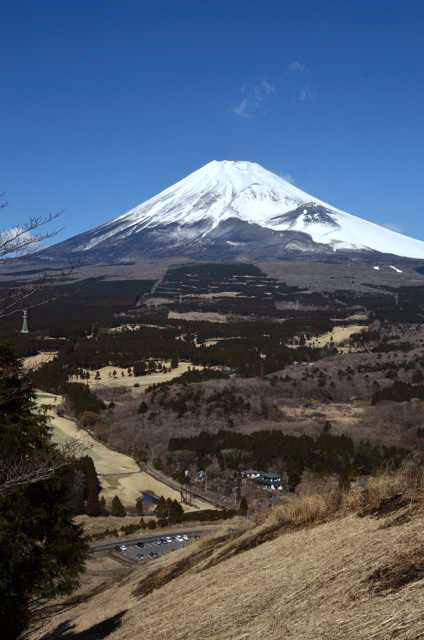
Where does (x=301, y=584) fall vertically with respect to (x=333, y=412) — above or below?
above

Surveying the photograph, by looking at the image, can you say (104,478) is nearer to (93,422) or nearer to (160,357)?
(93,422)

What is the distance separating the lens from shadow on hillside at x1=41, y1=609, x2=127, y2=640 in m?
13.6

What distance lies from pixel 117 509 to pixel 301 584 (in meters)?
47.9

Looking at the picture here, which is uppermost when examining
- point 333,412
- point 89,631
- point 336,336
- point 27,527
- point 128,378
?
point 336,336

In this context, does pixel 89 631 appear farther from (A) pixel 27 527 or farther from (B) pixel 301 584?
(B) pixel 301 584

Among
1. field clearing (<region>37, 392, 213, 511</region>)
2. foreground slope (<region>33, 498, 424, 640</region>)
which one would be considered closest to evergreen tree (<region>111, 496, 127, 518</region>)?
field clearing (<region>37, 392, 213, 511</region>)

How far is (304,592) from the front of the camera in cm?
876

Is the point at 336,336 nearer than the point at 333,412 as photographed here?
No

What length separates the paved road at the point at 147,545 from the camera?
1480 inches

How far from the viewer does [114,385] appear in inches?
4323

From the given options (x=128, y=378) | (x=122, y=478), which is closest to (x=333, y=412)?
(x=122, y=478)

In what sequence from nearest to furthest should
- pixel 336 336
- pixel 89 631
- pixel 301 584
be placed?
pixel 301 584, pixel 89 631, pixel 336 336

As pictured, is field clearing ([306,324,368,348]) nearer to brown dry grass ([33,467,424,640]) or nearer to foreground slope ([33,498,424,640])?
brown dry grass ([33,467,424,640])

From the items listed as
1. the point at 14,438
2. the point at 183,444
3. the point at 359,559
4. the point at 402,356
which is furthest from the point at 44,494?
the point at 402,356
